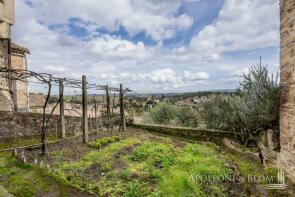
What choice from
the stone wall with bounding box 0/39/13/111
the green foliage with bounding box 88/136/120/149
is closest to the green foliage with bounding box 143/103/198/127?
the green foliage with bounding box 88/136/120/149

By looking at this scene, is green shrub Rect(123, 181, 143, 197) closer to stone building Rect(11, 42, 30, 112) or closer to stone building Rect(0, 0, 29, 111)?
stone building Rect(0, 0, 29, 111)

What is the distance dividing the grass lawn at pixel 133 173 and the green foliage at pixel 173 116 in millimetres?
9470

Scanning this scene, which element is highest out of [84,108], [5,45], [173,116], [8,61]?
[5,45]

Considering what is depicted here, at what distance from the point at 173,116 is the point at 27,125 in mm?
11690

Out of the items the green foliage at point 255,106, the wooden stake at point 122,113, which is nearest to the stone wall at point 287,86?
the green foliage at point 255,106

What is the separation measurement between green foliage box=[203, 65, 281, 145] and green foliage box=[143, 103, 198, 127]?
8346mm

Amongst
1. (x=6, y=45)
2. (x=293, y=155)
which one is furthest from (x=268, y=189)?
(x=6, y=45)

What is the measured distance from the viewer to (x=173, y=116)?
1797 centimetres

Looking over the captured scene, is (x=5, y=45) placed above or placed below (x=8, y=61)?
above

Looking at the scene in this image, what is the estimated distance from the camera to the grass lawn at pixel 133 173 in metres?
3.83

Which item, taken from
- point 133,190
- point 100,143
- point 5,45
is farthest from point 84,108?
point 5,45

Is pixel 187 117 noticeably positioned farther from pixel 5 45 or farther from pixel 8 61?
pixel 5 45

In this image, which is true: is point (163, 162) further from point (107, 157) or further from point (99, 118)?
point (99, 118)

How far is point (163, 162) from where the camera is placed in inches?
212
